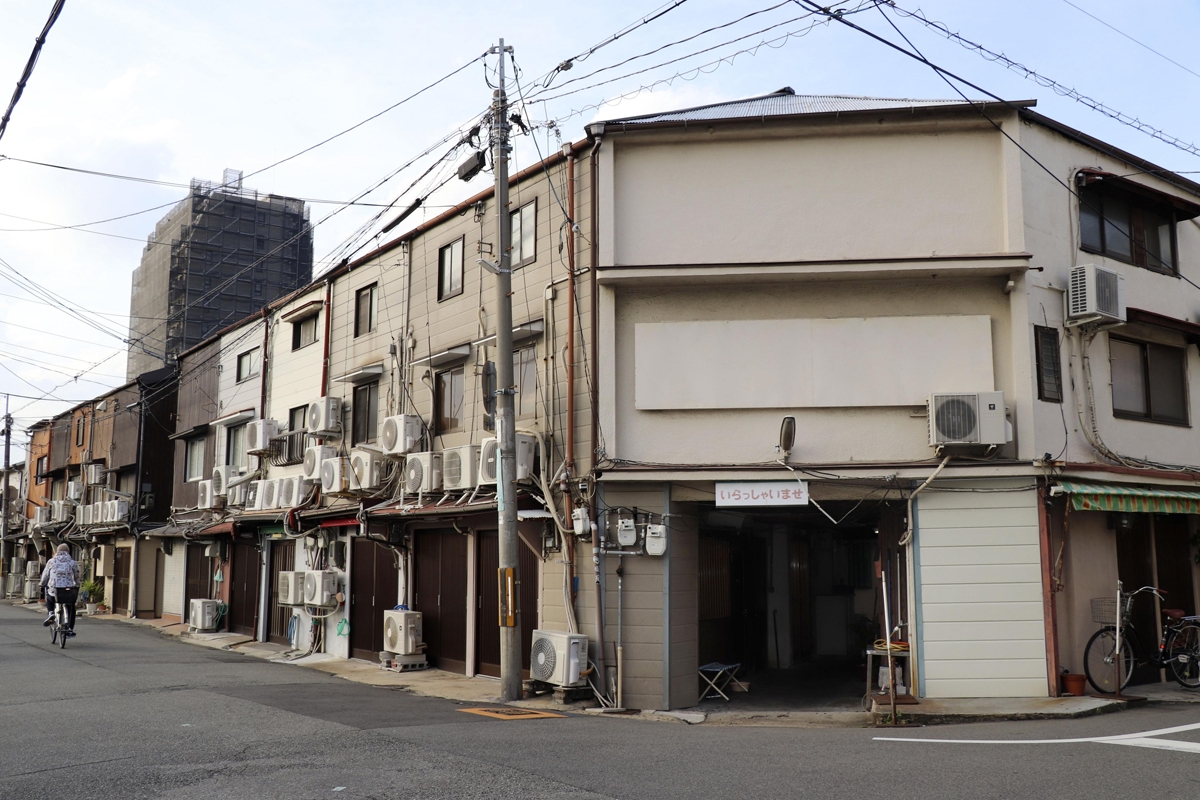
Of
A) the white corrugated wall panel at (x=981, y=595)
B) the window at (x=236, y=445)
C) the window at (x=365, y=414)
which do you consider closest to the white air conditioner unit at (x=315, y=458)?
the window at (x=365, y=414)

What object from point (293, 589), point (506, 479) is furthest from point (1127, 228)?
point (293, 589)

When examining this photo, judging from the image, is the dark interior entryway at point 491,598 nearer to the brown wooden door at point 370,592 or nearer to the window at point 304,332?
the brown wooden door at point 370,592

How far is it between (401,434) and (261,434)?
706 cm

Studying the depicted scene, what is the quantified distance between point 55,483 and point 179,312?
52.3 feet

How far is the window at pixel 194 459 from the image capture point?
28859 millimetres

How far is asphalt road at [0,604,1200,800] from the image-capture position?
728cm

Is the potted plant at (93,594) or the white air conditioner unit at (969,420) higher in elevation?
the white air conditioner unit at (969,420)

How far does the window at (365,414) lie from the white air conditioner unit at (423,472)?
332 cm

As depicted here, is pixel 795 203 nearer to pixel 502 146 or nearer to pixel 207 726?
pixel 502 146

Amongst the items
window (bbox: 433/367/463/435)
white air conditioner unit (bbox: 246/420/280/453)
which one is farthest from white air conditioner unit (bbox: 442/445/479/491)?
white air conditioner unit (bbox: 246/420/280/453)

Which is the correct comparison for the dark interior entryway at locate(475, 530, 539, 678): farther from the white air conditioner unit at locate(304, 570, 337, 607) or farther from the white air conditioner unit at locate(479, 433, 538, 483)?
the white air conditioner unit at locate(304, 570, 337, 607)

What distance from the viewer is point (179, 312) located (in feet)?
187

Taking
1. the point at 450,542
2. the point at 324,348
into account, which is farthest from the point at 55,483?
the point at 450,542

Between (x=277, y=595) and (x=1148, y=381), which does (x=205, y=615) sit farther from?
(x=1148, y=381)
